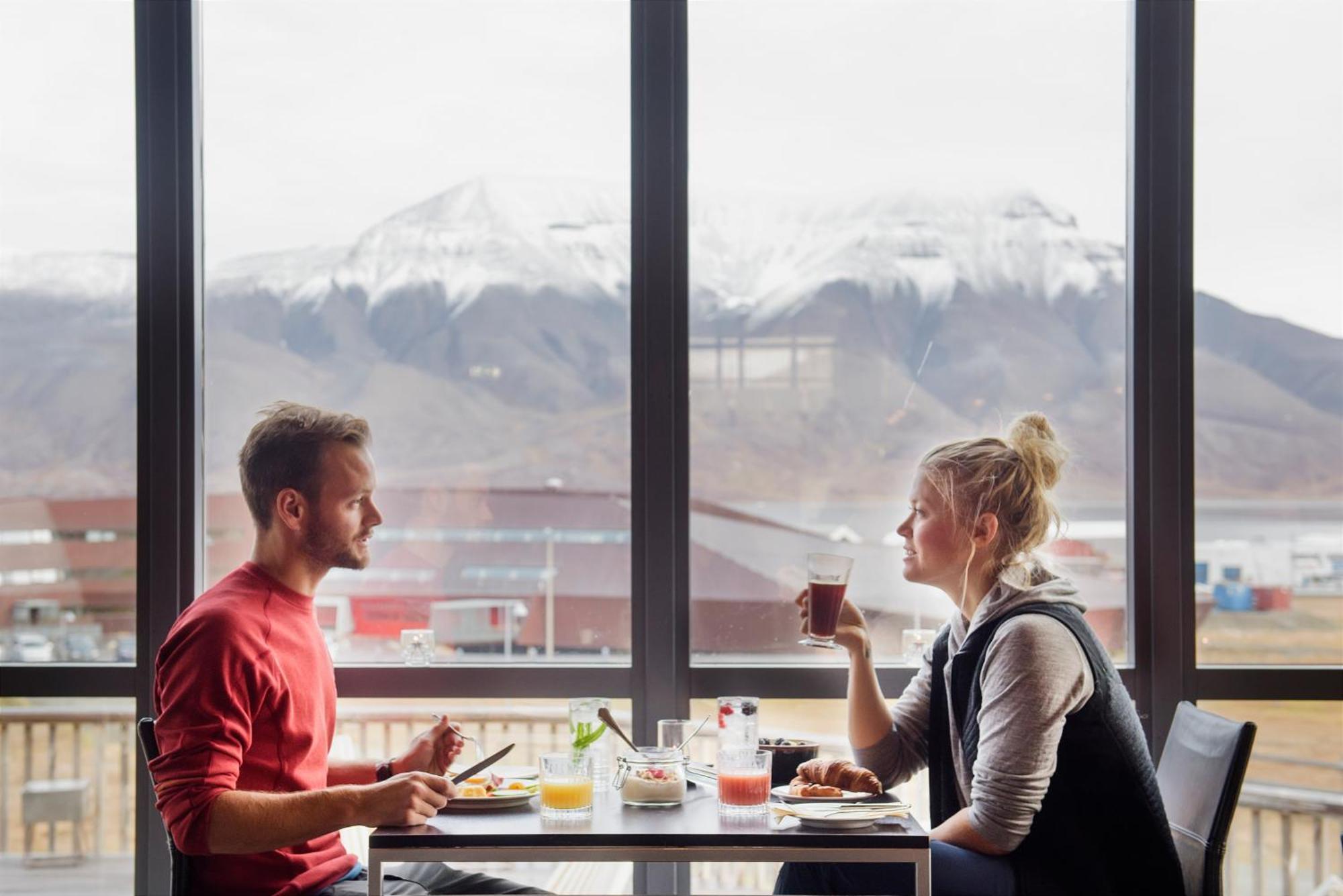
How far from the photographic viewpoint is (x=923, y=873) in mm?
1995

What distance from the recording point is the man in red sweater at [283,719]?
1.97m

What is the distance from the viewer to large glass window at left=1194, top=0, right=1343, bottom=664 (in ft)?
9.94

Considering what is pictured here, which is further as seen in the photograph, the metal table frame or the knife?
the knife

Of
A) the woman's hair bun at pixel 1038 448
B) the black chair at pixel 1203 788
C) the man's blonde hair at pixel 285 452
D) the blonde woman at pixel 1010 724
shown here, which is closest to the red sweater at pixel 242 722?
the man's blonde hair at pixel 285 452

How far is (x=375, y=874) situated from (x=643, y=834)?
45cm

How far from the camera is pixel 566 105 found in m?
3.05

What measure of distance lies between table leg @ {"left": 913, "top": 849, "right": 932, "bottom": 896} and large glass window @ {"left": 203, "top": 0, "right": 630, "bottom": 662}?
117 cm

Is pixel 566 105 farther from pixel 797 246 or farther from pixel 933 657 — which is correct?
pixel 933 657

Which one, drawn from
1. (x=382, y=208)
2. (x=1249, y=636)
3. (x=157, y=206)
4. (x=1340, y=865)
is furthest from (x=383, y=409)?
(x=1340, y=865)

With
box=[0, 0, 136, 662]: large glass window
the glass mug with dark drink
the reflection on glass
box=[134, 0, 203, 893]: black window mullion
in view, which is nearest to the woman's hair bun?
the glass mug with dark drink

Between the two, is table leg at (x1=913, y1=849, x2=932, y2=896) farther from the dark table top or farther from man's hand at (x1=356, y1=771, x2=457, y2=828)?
man's hand at (x1=356, y1=771, x2=457, y2=828)

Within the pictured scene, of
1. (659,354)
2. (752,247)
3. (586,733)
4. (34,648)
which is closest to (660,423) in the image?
(659,354)

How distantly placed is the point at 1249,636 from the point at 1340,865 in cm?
60

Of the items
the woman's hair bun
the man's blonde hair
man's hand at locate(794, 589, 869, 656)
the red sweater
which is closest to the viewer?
the red sweater
